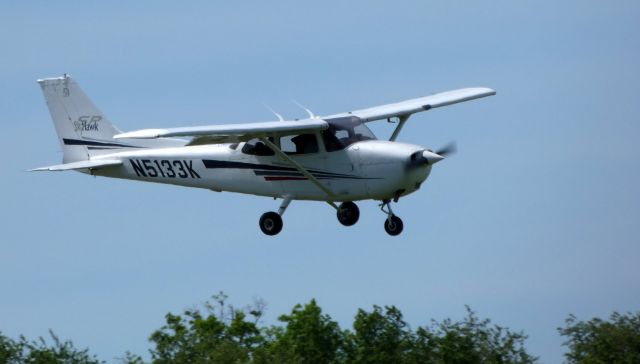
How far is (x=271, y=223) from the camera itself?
27859 millimetres

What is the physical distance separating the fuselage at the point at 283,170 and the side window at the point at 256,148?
0.10 ft

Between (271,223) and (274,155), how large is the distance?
1.39m

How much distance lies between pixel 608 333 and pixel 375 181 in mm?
14467

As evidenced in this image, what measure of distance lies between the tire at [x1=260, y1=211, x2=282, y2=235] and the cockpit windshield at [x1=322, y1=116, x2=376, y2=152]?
197 centimetres

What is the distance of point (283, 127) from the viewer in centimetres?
2623

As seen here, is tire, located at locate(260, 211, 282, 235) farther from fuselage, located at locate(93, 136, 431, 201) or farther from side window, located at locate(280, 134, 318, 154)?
side window, located at locate(280, 134, 318, 154)

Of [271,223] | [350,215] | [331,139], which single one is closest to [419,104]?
[350,215]

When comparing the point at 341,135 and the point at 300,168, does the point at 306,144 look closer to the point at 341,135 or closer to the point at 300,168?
the point at 300,168

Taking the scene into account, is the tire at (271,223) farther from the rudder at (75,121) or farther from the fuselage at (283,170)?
Answer: the rudder at (75,121)

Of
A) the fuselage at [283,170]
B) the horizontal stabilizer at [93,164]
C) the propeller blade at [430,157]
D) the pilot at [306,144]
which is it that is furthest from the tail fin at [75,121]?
the propeller blade at [430,157]

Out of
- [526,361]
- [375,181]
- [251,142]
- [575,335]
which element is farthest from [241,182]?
[575,335]

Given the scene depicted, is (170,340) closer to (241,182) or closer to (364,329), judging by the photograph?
(364,329)

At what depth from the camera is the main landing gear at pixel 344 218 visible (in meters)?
26.9

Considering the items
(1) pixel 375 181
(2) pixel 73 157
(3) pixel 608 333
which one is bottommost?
(1) pixel 375 181
